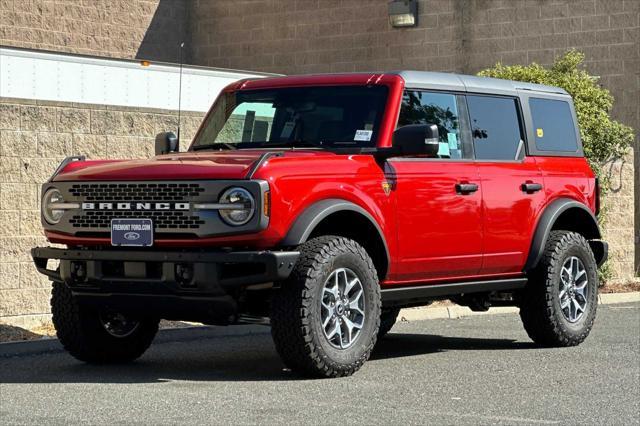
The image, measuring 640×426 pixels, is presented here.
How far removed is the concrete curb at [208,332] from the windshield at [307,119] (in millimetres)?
2004

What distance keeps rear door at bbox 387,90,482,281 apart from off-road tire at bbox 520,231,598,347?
0.84 m

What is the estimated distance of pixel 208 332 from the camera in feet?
40.0

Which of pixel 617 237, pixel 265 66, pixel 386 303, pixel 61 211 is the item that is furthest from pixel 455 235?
pixel 265 66

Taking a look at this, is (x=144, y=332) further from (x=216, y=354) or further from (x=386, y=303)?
(x=386, y=303)

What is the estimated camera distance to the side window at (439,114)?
411 inches

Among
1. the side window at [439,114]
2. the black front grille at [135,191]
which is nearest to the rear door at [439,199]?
the side window at [439,114]

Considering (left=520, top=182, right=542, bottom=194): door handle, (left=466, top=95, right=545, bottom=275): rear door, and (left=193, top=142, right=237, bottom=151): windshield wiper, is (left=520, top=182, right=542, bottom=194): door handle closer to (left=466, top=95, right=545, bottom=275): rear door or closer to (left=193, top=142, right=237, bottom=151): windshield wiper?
(left=466, top=95, right=545, bottom=275): rear door

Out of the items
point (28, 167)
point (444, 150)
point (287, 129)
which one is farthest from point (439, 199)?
point (28, 167)

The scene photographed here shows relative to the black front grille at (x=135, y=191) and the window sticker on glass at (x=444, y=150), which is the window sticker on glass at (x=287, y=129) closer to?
the window sticker on glass at (x=444, y=150)

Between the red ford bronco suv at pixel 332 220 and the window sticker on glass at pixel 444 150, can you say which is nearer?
the red ford bronco suv at pixel 332 220

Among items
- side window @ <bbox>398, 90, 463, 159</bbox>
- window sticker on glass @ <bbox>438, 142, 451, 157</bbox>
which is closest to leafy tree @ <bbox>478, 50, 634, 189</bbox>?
side window @ <bbox>398, 90, 463, 159</bbox>

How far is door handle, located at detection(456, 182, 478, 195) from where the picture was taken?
10500 millimetres

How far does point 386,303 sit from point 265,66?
756 inches

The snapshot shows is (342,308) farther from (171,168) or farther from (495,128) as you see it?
(495,128)
